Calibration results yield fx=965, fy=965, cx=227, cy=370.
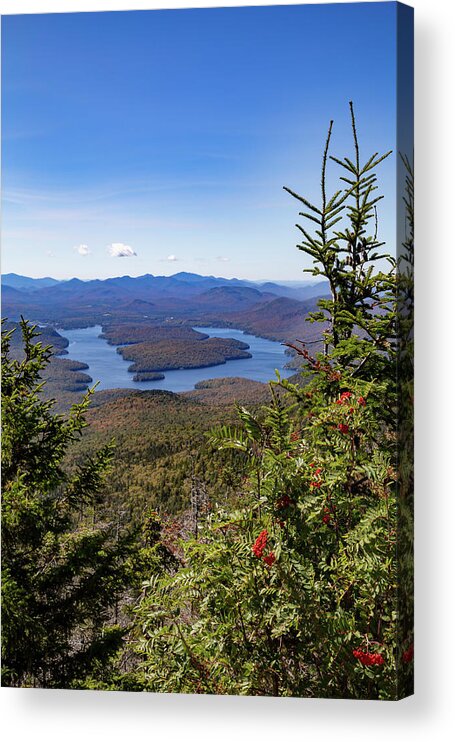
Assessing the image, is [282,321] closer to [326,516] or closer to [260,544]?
[326,516]

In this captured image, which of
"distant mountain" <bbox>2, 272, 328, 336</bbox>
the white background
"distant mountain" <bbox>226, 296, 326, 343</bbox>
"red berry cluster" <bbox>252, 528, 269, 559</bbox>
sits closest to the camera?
"red berry cluster" <bbox>252, 528, 269, 559</bbox>

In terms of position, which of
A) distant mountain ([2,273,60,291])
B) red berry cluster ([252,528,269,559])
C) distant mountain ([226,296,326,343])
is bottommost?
red berry cluster ([252,528,269,559])

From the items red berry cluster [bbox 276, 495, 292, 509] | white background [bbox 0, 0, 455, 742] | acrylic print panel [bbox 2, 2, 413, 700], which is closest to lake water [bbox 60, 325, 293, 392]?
acrylic print panel [bbox 2, 2, 413, 700]

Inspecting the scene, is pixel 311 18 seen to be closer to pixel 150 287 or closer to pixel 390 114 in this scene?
pixel 390 114

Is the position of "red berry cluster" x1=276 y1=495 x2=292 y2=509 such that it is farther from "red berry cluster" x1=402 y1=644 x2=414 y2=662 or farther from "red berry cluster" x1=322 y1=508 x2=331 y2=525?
"red berry cluster" x1=402 y1=644 x2=414 y2=662

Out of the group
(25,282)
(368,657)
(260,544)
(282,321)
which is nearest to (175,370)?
(282,321)

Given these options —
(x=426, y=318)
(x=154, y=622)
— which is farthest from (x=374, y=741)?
(x=426, y=318)

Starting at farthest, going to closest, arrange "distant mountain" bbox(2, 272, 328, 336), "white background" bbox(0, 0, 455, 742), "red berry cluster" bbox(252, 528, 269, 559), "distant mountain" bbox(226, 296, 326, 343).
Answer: "distant mountain" bbox(2, 272, 328, 336) → "distant mountain" bbox(226, 296, 326, 343) → "white background" bbox(0, 0, 455, 742) → "red berry cluster" bbox(252, 528, 269, 559)

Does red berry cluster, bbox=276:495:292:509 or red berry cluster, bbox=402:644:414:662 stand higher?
red berry cluster, bbox=276:495:292:509
